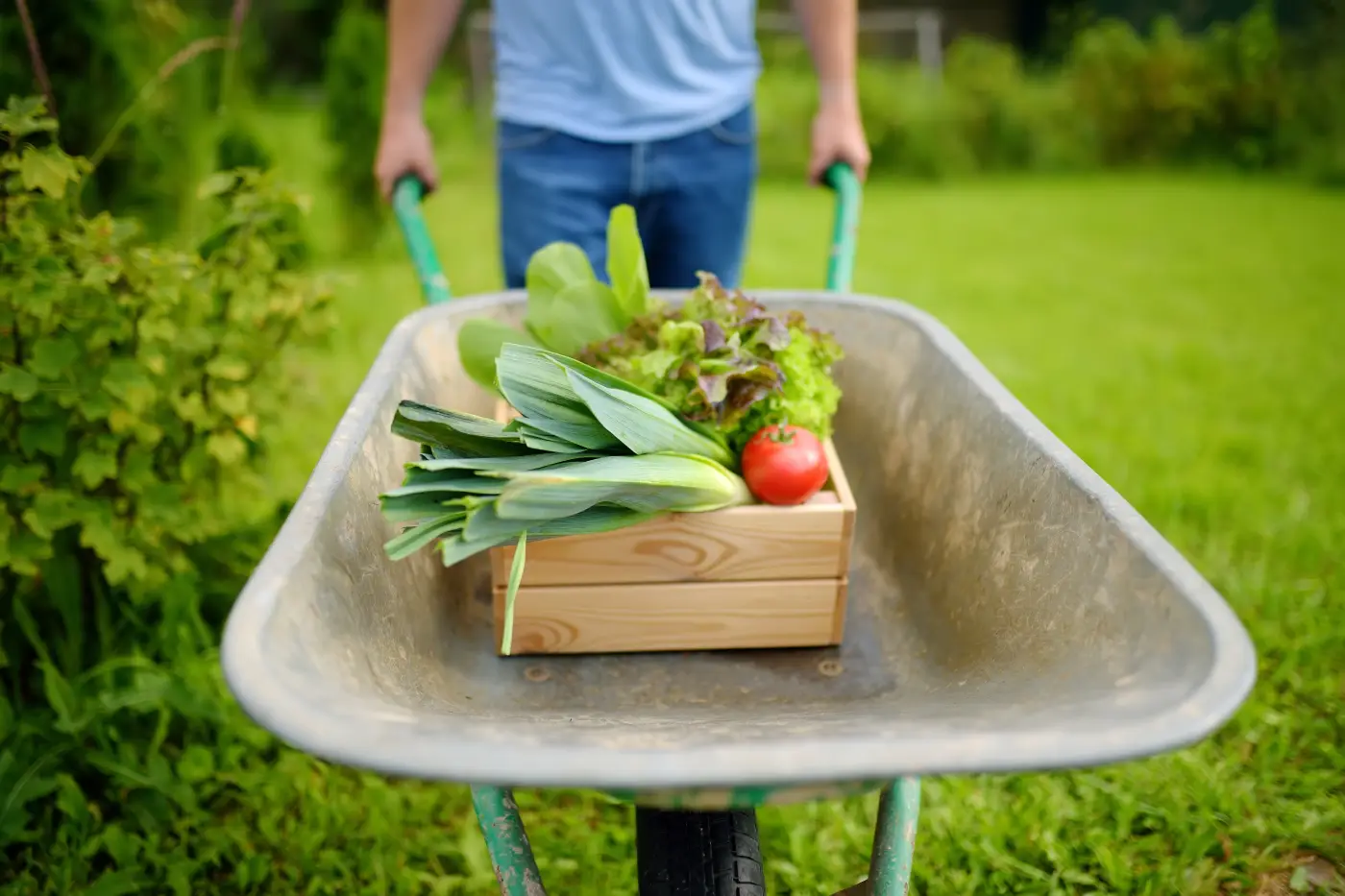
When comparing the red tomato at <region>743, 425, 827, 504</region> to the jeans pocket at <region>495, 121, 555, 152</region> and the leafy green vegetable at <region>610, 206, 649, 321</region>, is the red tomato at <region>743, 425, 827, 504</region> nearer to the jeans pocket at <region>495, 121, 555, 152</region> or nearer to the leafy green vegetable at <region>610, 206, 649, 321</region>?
the leafy green vegetable at <region>610, 206, 649, 321</region>

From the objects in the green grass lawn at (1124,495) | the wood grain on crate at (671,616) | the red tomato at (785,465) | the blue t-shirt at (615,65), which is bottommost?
the green grass lawn at (1124,495)

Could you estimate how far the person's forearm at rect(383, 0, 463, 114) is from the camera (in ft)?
6.81

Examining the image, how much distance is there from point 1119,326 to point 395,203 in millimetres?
3792

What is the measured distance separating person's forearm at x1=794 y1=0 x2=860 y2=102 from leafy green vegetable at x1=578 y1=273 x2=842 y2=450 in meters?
0.90

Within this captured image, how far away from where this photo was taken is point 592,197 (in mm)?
2080

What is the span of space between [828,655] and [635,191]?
1.06 meters

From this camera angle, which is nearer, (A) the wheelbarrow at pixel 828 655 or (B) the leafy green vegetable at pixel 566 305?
(A) the wheelbarrow at pixel 828 655

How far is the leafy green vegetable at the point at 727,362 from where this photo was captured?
4.50 feet

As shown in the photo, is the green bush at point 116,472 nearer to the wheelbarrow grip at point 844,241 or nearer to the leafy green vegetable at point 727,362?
the leafy green vegetable at point 727,362

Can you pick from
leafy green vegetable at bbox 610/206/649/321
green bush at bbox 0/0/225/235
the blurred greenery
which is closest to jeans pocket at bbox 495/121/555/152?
the blurred greenery

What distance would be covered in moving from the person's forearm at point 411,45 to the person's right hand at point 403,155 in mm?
45

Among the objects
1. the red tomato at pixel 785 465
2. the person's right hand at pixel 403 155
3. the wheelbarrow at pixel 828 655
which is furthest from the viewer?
the person's right hand at pixel 403 155

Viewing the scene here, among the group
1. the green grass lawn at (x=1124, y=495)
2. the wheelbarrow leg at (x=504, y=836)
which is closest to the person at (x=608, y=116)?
the green grass lawn at (x=1124, y=495)

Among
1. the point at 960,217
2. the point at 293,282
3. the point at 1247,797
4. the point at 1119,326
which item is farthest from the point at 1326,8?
the point at 293,282
